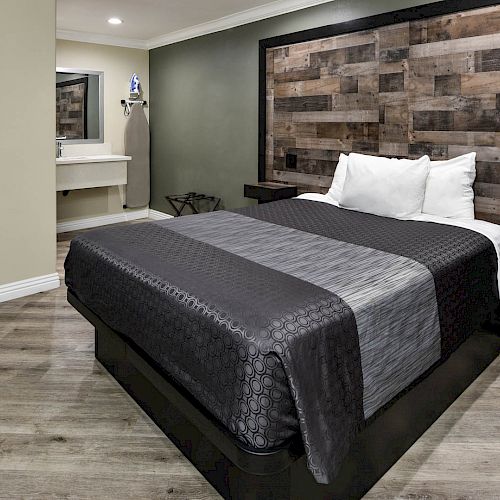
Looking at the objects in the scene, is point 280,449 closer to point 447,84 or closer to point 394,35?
point 447,84

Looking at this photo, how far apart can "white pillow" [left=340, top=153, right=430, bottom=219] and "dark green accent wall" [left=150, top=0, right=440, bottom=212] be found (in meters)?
1.47

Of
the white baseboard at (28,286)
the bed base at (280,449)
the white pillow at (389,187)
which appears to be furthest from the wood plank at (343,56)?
the white baseboard at (28,286)

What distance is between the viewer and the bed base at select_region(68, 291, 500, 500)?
1.63 meters

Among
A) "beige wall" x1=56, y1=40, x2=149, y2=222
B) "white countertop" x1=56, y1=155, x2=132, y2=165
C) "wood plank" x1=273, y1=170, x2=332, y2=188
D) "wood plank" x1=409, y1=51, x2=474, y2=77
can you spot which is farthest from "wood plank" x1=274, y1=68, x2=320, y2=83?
"beige wall" x1=56, y1=40, x2=149, y2=222

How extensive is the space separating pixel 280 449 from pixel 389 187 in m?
2.19

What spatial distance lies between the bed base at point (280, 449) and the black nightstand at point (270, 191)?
88.7 inches

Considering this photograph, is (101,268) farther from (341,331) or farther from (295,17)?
(295,17)

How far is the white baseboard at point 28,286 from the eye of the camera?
12.3 ft

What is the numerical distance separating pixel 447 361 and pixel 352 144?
7.46 ft

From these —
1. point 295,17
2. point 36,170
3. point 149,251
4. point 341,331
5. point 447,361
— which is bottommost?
point 447,361

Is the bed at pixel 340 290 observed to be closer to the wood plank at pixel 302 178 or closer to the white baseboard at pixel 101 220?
the wood plank at pixel 302 178

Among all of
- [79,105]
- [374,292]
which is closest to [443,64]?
[374,292]

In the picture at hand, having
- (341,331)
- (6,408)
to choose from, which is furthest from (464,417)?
(6,408)

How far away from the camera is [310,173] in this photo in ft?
15.0
